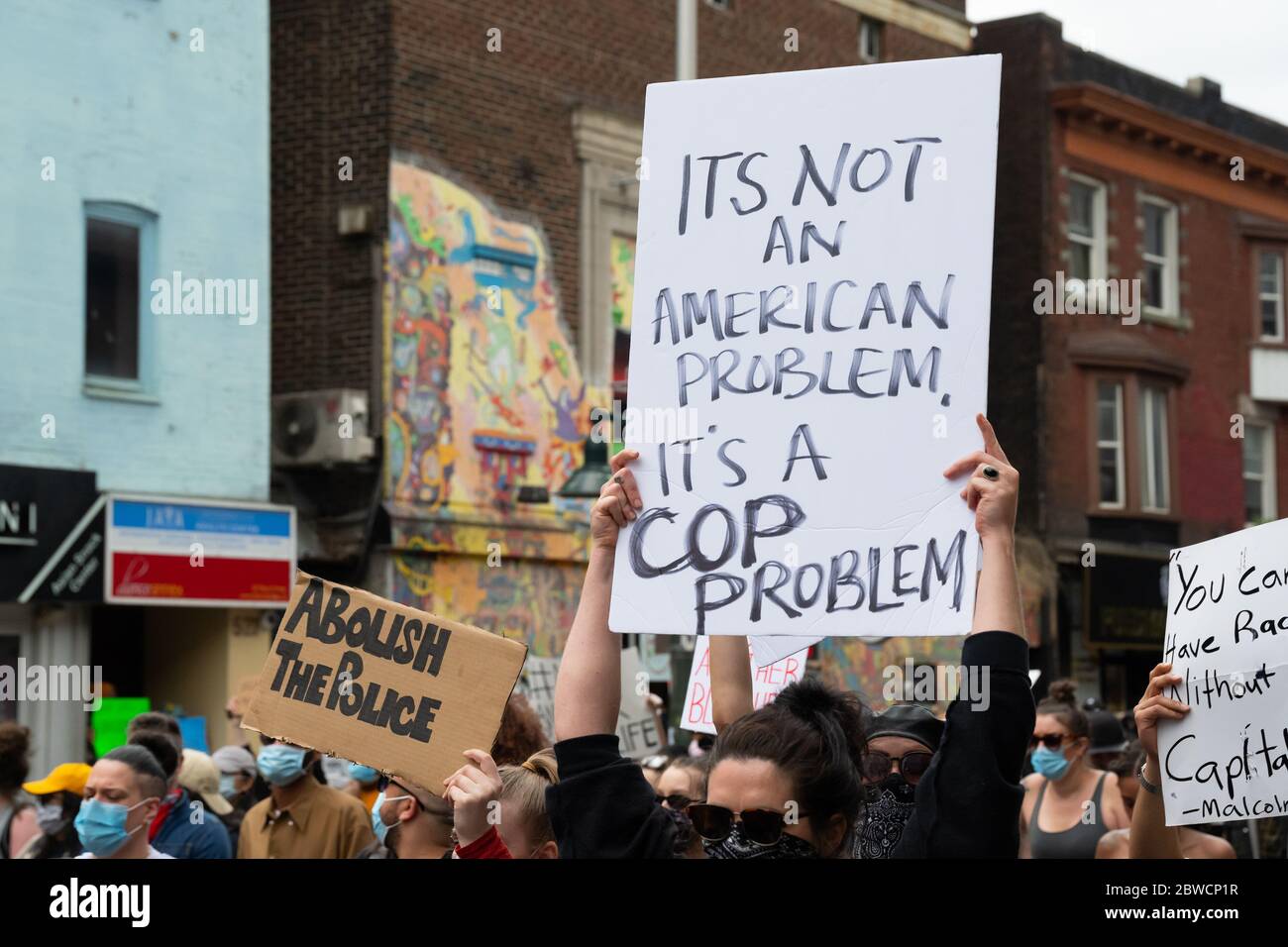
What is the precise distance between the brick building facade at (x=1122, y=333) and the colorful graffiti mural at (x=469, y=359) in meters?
9.78

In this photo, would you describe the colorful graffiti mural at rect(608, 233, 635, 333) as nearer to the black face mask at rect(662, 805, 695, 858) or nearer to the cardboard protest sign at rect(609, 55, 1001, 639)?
the black face mask at rect(662, 805, 695, 858)

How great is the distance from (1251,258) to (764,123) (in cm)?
2965

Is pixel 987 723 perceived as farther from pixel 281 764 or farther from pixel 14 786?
pixel 14 786

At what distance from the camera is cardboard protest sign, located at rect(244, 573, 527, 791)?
172 inches

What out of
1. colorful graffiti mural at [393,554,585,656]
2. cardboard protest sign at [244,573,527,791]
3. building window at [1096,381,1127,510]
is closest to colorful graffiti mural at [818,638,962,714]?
colorful graffiti mural at [393,554,585,656]

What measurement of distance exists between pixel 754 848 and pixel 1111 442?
26498mm

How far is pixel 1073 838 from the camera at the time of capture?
7.61 metres

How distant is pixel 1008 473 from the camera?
3328mm

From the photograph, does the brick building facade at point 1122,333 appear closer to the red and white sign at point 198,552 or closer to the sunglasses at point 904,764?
the red and white sign at point 198,552

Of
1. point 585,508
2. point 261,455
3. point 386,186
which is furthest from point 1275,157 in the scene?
point 261,455

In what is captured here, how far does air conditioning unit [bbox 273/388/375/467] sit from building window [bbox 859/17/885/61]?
9.92 meters

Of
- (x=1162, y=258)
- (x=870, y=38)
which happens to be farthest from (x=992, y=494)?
(x=1162, y=258)

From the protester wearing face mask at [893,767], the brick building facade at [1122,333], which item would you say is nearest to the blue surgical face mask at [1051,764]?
the protester wearing face mask at [893,767]

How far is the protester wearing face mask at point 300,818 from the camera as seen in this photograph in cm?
809
